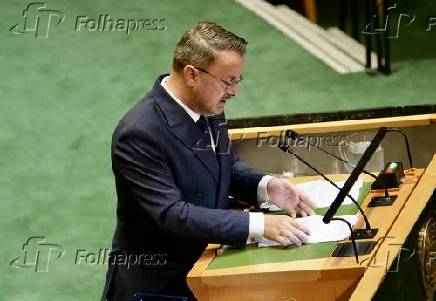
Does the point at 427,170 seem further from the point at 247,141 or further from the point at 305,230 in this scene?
the point at 247,141

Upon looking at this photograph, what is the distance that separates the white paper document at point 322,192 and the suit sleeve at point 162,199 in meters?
0.33

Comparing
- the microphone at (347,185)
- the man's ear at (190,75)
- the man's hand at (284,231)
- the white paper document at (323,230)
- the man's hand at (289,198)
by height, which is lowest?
the man's hand at (289,198)

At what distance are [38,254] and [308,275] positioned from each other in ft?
6.67

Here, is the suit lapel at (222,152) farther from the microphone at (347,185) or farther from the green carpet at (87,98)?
the green carpet at (87,98)

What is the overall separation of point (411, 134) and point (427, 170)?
531 millimetres

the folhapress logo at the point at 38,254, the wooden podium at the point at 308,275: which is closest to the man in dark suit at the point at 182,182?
the wooden podium at the point at 308,275

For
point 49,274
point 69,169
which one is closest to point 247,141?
point 49,274

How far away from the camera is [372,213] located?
2.73 meters

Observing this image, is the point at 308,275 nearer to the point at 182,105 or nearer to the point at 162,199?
the point at 162,199

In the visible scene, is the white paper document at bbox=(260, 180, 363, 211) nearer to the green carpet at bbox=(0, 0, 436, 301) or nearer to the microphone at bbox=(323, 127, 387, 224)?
the microphone at bbox=(323, 127, 387, 224)

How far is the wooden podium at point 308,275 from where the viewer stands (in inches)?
94.7

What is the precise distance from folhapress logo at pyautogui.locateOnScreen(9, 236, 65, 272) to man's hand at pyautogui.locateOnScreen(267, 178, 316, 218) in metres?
1.49

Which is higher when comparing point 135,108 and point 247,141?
point 135,108

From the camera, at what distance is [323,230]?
2689 millimetres
